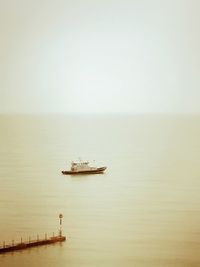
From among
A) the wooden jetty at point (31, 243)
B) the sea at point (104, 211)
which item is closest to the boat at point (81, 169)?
the sea at point (104, 211)

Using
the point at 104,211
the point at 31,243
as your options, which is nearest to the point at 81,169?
the point at 104,211

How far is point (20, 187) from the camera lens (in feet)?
27.1

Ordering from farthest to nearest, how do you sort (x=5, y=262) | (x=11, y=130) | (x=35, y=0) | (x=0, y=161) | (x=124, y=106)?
(x=11, y=130) → (x=0, y=161) → (x=124, y=106) → (x=35, y=0) → (x=5, y=262)

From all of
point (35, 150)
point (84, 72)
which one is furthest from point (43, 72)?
point (35, 150)

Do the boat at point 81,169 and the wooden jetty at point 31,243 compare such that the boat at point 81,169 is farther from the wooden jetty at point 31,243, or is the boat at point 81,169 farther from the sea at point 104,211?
the wooden jetty at point 31,243

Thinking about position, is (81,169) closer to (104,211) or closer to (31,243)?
(104,211)

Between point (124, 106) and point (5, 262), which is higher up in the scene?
point (124, 106)

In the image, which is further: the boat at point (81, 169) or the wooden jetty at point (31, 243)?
the boat at point (81, 169)

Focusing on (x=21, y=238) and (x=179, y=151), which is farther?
(x=179, y=151)

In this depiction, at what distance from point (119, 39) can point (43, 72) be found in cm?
103

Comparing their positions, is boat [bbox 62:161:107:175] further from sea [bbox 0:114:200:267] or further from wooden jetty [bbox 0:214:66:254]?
wooden jetty [bbox 0:214:66:254]

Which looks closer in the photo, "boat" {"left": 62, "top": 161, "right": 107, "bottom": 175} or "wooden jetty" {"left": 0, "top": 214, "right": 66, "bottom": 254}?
"wooden jetty" {"left": 0, "top": 214, "right": 66, "bottom": 254}

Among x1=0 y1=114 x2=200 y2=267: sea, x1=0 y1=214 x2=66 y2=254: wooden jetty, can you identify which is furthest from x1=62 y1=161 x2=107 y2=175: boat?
x1=0 y1=214 x2=66 y2=254: wooden jetty

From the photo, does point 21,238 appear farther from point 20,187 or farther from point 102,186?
point 102,186
